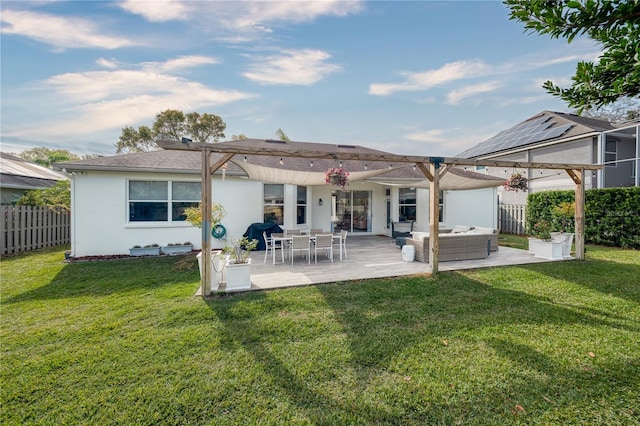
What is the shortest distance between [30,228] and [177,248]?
230 inches

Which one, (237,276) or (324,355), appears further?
(237,276)

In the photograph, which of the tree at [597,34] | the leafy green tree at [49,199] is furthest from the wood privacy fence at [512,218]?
the leafy green tree at [49,199]

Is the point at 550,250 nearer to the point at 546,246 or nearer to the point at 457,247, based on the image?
the point at 546,246

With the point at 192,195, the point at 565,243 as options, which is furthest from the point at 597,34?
the point at 192,195

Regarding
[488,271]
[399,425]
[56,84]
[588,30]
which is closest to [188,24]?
[56,84]

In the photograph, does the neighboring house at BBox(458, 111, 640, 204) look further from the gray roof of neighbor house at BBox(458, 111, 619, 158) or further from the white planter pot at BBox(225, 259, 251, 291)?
the white planter pot at BBox(225, 259, 251, 291)

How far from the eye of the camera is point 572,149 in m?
14.7

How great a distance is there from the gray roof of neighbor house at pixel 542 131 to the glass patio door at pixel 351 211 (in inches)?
431

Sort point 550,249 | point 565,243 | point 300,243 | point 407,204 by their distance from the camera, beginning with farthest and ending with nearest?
point 407,204
point 565,243
point 550,249
point 300,243

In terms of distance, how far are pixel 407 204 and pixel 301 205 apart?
6.13 meters

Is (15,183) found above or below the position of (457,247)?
above

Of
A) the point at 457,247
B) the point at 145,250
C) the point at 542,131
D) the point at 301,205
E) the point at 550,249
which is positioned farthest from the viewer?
the point at 542,131

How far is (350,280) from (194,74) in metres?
10.6

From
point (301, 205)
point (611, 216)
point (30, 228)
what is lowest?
point (30, 228)
